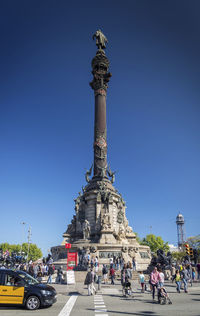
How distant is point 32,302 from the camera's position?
1045 centimetres

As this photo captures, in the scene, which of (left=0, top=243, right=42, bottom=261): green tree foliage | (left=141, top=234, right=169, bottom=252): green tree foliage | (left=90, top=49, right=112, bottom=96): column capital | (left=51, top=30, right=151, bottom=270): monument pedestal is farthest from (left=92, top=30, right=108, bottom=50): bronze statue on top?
(left=0, top=243, right=42, bottom=261): green tree foliage

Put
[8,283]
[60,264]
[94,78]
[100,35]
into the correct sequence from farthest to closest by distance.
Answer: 1. [100,35]
2. [94,78]
3. [60,264]
4. [8,283]

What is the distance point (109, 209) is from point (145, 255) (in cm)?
776

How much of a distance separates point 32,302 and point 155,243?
6512 centimetres

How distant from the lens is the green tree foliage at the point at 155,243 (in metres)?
69.2

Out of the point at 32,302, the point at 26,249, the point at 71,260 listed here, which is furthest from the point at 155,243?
the point at 32,302

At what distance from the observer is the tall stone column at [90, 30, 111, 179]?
39.9 m

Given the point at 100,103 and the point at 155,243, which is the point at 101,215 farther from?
the point at 155,243

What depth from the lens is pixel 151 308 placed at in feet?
35.2

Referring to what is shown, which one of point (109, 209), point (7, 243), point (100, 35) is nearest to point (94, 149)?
point (109, 209)

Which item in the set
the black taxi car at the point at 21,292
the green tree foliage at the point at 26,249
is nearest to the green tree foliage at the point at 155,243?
the green tree foliage at the point at 26,249

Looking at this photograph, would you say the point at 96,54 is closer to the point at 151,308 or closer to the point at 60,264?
the point at 60,264

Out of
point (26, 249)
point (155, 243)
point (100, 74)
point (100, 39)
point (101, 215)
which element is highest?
point (100, 39)

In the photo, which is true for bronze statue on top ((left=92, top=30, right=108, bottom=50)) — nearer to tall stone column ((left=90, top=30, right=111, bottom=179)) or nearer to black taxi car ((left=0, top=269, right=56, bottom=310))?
tall stone column ((left=90, top=30, right=111, bottom=179))
